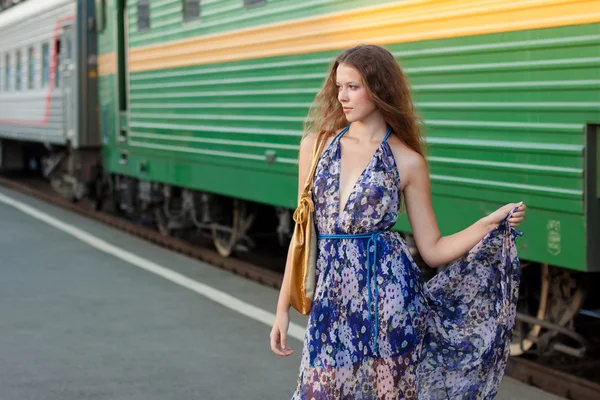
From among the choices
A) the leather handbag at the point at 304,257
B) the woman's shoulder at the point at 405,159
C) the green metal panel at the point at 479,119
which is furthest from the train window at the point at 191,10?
the leather handbag at the point at 304,257

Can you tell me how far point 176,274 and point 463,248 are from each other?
710cm

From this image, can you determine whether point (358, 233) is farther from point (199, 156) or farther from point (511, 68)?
point (199, 156)

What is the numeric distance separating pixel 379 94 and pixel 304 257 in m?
0.53

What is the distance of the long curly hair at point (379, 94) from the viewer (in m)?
3.77

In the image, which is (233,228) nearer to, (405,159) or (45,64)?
(405,159)

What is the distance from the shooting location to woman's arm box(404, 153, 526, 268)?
388cm

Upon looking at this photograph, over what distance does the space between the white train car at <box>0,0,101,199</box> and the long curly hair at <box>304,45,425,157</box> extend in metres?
12.9

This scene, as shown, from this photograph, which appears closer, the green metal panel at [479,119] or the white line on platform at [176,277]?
the green metal panel at [479,119]

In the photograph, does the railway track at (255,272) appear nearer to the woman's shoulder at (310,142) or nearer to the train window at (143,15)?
the train window at (143,15)

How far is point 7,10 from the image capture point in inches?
913

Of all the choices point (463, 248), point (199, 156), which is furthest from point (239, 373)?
point (199, 156)

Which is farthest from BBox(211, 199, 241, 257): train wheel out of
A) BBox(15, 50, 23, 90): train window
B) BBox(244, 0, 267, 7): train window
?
BBox(15, 50, 23, 90): train window

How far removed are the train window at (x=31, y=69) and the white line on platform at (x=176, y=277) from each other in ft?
14.8

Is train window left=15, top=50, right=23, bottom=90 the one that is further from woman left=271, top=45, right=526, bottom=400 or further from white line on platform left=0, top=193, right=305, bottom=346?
woman left=271, top=45, right=526, bottom=400
